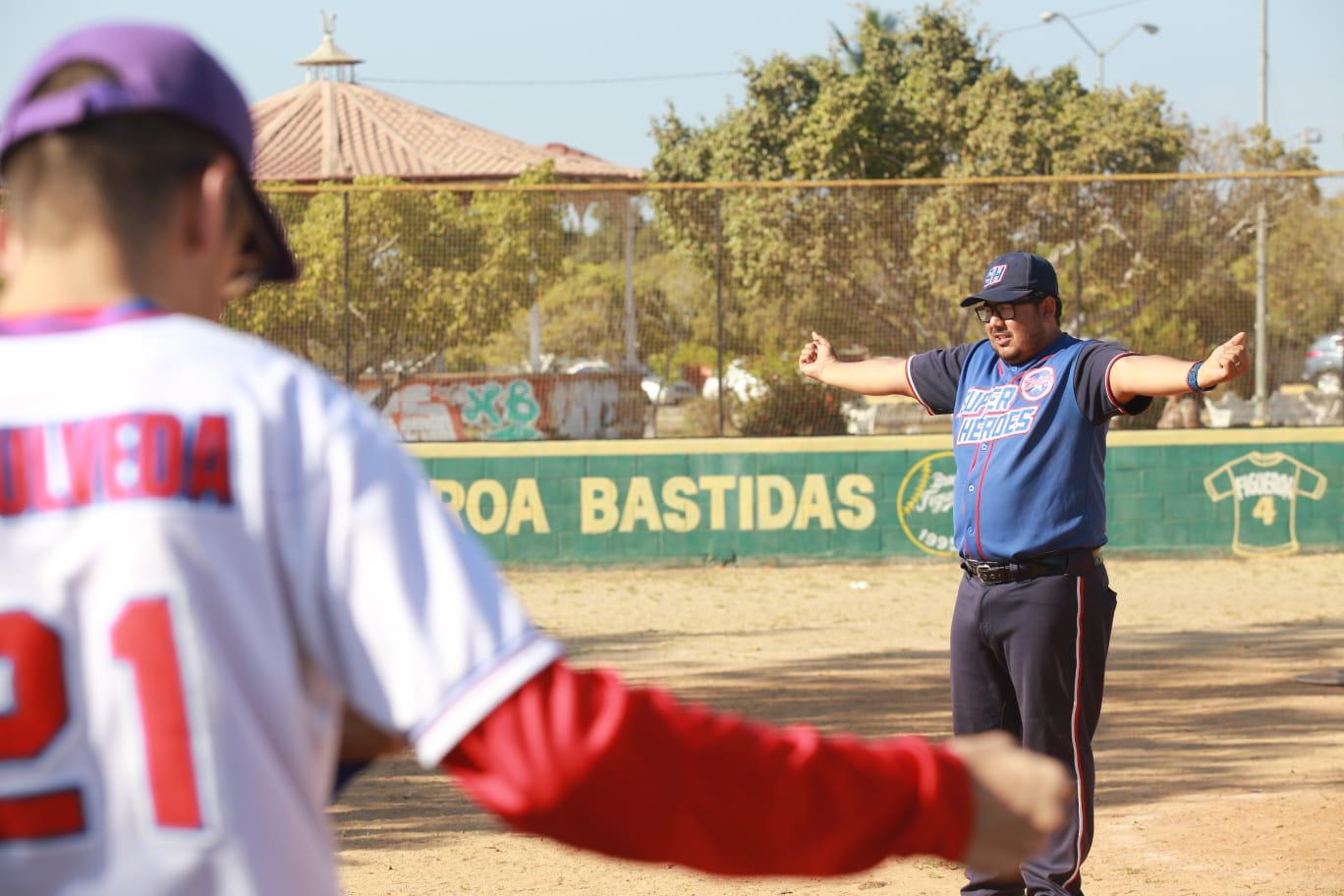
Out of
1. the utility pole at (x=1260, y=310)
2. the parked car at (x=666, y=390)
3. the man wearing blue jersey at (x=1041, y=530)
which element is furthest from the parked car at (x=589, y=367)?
the man wearing blue jersey at (x=1041, y=530)

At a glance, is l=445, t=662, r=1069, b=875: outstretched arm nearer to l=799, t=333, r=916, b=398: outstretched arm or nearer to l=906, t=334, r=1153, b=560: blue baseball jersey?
l=906, t=334, r=1153, b=560: blue baseball jersey

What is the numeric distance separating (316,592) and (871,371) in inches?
193

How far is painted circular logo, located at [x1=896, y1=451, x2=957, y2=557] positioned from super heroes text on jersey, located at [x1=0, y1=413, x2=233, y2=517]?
48.2 feet

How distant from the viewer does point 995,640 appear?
5.13 m

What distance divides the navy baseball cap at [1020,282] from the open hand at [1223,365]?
589mm

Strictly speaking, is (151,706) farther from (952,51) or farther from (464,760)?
(952,51)

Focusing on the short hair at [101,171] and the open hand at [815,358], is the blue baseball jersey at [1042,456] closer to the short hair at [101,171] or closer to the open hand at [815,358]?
the open hand at [815,358]

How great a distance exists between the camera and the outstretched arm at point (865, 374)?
5859 mm

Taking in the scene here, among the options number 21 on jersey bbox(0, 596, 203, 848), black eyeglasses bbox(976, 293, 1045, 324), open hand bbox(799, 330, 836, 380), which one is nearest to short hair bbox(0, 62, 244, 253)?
number 21 on jersey bbox(0, 596, 203, 848)

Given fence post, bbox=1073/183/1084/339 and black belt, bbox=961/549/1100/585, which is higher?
fence post, bbox=1073/183/1084/339

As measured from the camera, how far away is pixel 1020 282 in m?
5.17

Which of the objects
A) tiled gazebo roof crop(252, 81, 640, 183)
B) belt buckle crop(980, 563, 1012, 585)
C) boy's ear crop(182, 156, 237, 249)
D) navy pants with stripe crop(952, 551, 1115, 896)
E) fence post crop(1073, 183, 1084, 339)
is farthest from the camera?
tiled gazebo roof crop(252, 81, 640, 183)

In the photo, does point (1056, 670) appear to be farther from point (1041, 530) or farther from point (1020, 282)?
point (1020, 282)

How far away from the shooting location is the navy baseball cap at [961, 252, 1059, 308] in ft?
16.9
